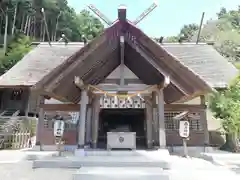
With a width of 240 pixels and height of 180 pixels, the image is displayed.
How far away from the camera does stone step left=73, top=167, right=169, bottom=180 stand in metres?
4.84

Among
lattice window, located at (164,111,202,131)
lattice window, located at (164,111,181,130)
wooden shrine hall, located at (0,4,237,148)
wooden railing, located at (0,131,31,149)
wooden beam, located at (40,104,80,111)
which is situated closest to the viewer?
wooden shrine hall, located at (0,4,237,148)

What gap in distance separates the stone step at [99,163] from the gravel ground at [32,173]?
0.73ft

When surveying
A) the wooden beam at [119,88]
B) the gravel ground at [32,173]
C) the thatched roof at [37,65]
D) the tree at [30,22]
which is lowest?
the gravel ground at [32,173]

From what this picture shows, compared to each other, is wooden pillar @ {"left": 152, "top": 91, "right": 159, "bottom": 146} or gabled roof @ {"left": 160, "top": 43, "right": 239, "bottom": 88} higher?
gabled roof @ {"left": 160, "top": 43, "right": 239, "bottom": 88}

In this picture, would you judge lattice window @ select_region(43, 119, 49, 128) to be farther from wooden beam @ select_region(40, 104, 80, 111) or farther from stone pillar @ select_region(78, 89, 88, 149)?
stone pillar @ select_region(78, 89, 88, 149)

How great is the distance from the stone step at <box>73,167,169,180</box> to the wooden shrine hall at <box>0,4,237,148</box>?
4.98ft

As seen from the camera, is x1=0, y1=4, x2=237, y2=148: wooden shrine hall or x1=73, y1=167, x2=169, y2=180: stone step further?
x1=0, y1=4, x2=237, y2=148: wooden shrine hall

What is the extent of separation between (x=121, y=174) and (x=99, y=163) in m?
0.96

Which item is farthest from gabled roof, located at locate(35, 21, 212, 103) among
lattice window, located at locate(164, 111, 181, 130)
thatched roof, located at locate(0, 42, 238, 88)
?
thatched roof, located at locate(0, 42, 238, 88)

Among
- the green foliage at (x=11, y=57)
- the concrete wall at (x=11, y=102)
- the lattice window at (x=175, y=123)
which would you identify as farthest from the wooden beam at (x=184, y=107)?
the green foliage at (x=11, y=57)

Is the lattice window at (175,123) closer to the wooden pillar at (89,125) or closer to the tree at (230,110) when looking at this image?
the tree at (230,110)

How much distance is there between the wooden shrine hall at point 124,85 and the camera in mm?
6430

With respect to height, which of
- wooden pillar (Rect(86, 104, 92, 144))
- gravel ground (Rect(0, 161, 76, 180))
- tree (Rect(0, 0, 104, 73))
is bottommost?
gravel ground (Rect(0, 161, 76, 180))

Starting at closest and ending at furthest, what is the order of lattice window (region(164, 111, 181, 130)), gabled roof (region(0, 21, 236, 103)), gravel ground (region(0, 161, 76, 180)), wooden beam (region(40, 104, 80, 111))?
gravel ground (region(0, 161, 76, 180)), gabled roof (region(0, 21, 236, 103)), wooden beam (region(40, 104, 80, 111)), lattice window (region(164, 111, 181, 130))
